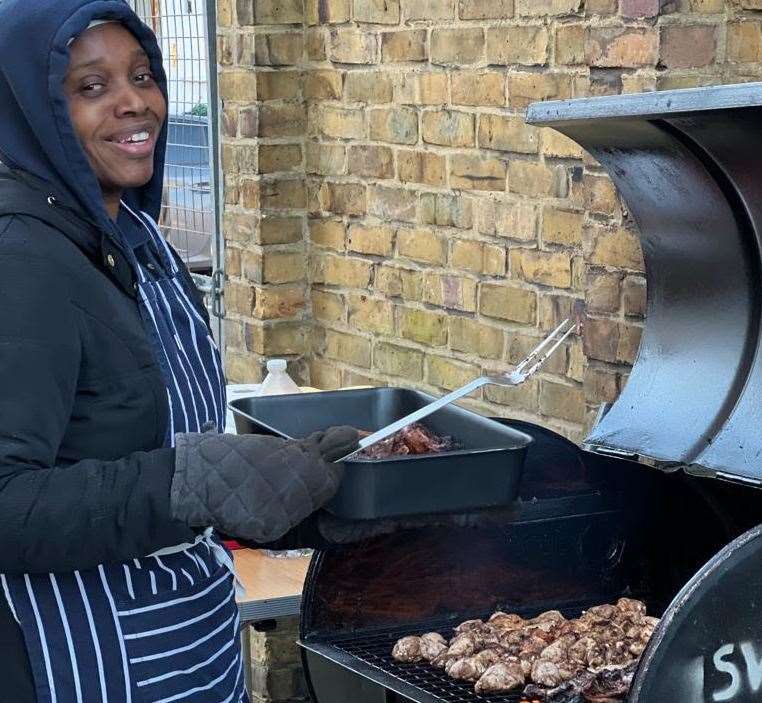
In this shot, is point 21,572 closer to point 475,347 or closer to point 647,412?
point 647,412

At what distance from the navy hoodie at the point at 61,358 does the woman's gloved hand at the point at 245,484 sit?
0.03 m

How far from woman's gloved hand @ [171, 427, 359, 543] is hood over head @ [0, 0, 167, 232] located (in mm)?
431

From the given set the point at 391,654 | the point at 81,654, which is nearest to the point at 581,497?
the point at 391,654

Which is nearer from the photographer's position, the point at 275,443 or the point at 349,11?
the point at 275,443

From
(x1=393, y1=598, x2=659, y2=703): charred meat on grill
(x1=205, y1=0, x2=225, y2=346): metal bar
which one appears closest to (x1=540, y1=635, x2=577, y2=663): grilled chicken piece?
(x1=393, y1=598, x2=659, y2=703): charred meat on grill

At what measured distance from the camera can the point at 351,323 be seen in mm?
4559

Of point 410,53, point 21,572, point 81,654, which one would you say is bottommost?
point 81,654

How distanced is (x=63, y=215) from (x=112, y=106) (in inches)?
8.6

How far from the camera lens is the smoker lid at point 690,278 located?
7.81 ft

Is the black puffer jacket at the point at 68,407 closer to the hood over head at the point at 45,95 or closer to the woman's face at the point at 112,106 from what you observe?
the hood over head at the point at 45,95

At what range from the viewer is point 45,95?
2268 mm

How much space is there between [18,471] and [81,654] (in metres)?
0.38

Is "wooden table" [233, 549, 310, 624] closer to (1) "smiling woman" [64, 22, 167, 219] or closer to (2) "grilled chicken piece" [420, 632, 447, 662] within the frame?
(2) "grilled chicken piece" [420, 632, 447, 662]

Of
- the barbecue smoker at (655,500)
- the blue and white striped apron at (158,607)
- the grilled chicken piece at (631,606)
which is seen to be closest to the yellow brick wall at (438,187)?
the barbecue smoker at (655,500)
